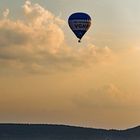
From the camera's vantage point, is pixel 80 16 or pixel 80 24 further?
pixel 80 16

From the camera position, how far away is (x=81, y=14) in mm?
130000

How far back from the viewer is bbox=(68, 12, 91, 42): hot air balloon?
420ft

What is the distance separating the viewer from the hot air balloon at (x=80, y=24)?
12812cm

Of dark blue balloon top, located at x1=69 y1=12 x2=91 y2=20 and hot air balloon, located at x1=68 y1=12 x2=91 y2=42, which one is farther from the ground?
dark blue balloon top, located at x1=69 y1=12 x2=91 y2=20

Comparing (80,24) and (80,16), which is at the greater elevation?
(80,16)

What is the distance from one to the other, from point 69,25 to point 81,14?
3035mm

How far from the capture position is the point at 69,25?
130 metres

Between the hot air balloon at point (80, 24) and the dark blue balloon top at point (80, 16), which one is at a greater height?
the dark blue balloon top at point (80, 16)

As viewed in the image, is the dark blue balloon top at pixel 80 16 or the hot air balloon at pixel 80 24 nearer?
the hot air balloon at pixel 80 24

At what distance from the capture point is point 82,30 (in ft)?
423

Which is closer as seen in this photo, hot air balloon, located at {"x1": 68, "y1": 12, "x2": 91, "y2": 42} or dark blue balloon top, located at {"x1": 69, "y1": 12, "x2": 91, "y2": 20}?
hot air balloon, located at {"x1": 68, "y1": 12, "x2": 91, "y2": 42}

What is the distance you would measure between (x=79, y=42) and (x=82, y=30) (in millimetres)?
4857

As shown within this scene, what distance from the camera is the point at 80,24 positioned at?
128 metres

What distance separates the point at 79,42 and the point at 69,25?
676cm
